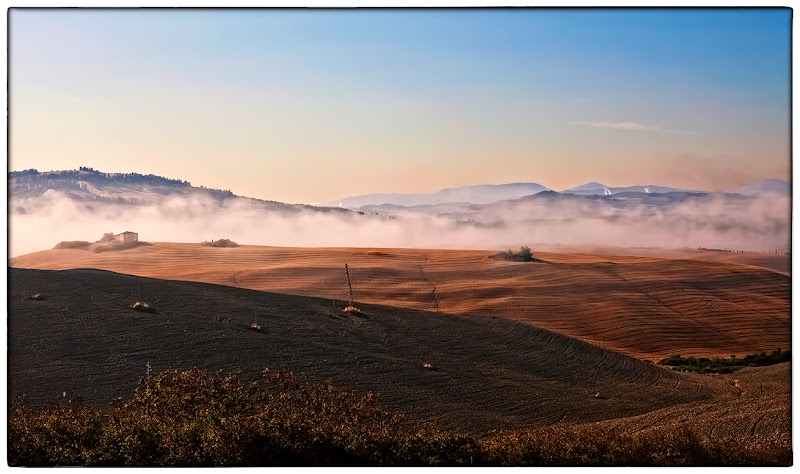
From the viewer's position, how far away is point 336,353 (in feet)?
34.6

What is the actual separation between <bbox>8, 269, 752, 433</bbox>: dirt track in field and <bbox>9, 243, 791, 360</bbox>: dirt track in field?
0.24m

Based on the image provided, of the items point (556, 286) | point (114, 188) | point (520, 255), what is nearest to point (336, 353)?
point (520, 255)

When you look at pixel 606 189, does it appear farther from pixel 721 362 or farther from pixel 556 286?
pixel 721 362

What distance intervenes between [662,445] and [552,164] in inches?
133

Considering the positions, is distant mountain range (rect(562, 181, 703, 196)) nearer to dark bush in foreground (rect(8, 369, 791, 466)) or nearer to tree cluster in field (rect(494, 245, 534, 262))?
tree cluster in field (rect(494, 245, 534, 262))

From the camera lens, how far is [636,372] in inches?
440

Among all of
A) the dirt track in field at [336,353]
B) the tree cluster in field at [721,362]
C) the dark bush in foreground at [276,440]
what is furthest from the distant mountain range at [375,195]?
the dark bush in foreground at [276,440]

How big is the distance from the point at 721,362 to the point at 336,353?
15.8 ft

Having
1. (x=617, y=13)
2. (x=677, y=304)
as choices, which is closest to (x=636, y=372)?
(x=677, y=304)

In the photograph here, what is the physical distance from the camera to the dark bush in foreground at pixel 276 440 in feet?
26.5

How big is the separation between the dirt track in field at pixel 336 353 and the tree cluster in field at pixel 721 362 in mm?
181

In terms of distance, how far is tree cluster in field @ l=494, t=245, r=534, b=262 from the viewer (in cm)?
1026

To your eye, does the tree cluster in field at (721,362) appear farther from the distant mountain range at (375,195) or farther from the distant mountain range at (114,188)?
the distant mountain range at (114,188)

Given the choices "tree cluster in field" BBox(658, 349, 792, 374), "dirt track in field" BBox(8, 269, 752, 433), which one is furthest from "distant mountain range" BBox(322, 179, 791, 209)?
"tree cluster in field" BBox(658, 349, 792, 374)
